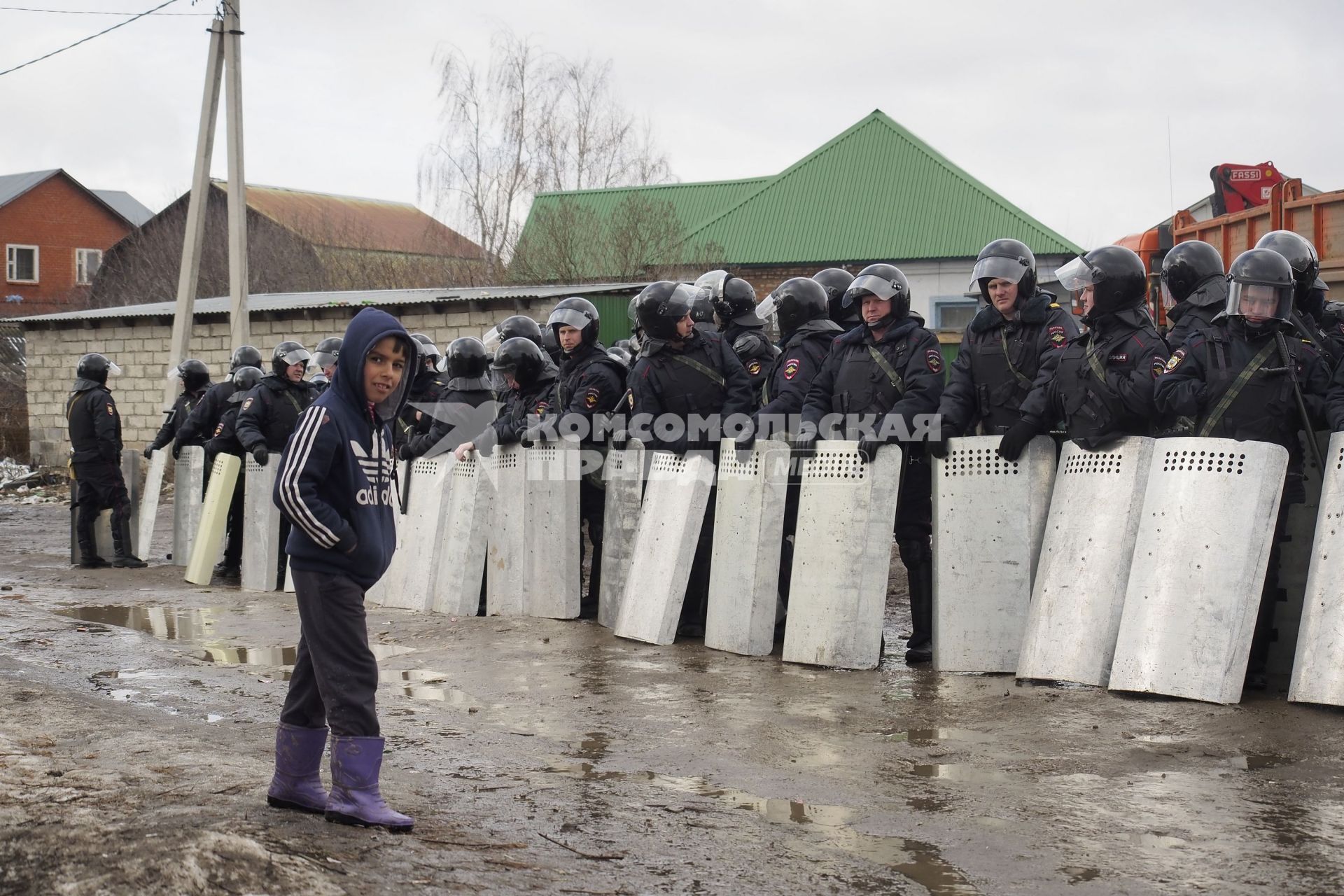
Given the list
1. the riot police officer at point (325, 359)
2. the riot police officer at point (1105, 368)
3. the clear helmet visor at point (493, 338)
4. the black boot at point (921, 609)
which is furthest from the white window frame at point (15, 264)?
the riot police officer at point (1105, 368)

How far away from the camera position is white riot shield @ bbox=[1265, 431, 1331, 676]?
6832mm

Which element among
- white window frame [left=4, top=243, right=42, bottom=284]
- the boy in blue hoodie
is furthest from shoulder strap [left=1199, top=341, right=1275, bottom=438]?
white window frame [left=4, top=243, right=42, bottom=284]

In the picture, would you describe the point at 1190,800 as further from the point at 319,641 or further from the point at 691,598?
the point at 691,598

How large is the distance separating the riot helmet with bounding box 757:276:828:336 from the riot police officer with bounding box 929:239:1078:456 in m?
1.36

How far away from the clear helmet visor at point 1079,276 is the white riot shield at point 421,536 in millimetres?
4828

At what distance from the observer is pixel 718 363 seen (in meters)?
Result: 9.05

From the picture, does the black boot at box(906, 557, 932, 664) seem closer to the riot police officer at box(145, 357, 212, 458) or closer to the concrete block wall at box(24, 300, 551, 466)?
the riot police officer at box(145, 357, 212, 458)

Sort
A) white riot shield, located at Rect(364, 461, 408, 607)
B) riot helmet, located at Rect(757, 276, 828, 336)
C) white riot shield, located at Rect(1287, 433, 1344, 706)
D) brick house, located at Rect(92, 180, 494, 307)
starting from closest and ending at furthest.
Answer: white riot shield, located at Rect(1287, 433, 1344, 706) < riot helmet, located at Rect(757, 276, 828, 336) < white riot shield, located at Rect(364, 461, 408, 607) < brick house, located at Rect(92, 180, 494, 307)

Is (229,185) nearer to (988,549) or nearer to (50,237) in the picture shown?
(988,549)

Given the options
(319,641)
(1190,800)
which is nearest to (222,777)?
(319,641)

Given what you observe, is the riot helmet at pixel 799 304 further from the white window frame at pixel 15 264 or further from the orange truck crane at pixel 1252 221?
the white window frame at pixel 15 264

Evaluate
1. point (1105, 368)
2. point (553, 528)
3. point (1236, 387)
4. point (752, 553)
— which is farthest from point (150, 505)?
point (1236, 387)

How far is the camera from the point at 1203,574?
6230mm

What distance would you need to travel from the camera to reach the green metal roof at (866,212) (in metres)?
29.1
